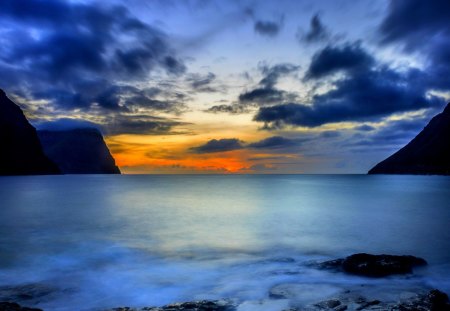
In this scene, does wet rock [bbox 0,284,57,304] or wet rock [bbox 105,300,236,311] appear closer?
wet rock [bbox 105,300,236,311]

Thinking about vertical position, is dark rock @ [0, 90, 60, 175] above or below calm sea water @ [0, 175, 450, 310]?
above

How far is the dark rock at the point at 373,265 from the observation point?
11.2m

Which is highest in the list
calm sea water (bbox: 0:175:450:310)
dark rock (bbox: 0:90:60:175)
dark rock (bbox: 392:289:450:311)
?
dark rock (bbox: 0:90:60:175)

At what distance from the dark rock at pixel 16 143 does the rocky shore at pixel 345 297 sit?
156m

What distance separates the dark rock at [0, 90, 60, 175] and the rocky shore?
15583 cm

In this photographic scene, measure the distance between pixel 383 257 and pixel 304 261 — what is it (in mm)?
3339

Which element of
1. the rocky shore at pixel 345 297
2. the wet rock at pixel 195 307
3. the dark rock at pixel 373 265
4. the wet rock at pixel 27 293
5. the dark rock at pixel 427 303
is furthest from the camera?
the dark rock at pixel 373 265

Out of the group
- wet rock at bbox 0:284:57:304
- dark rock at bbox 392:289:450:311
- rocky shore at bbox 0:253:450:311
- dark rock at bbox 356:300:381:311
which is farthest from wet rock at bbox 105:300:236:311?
dark rock at bbox 392:289:450:311

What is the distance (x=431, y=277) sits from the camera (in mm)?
11664

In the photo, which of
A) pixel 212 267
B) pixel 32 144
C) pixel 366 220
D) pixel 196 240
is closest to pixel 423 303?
pixel 212 267

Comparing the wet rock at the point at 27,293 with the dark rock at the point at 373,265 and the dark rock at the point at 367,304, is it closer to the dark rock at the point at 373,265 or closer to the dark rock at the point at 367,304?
the dark rock at the point at 367,304

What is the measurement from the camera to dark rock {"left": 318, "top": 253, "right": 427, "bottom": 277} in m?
11.2

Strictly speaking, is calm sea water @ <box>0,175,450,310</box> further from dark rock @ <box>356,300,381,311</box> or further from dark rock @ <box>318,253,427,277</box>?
dark rock @ <box>356,300,381,311</box>

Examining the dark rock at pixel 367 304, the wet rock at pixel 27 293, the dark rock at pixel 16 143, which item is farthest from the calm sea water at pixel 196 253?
the dark rock at pixel 16 143
